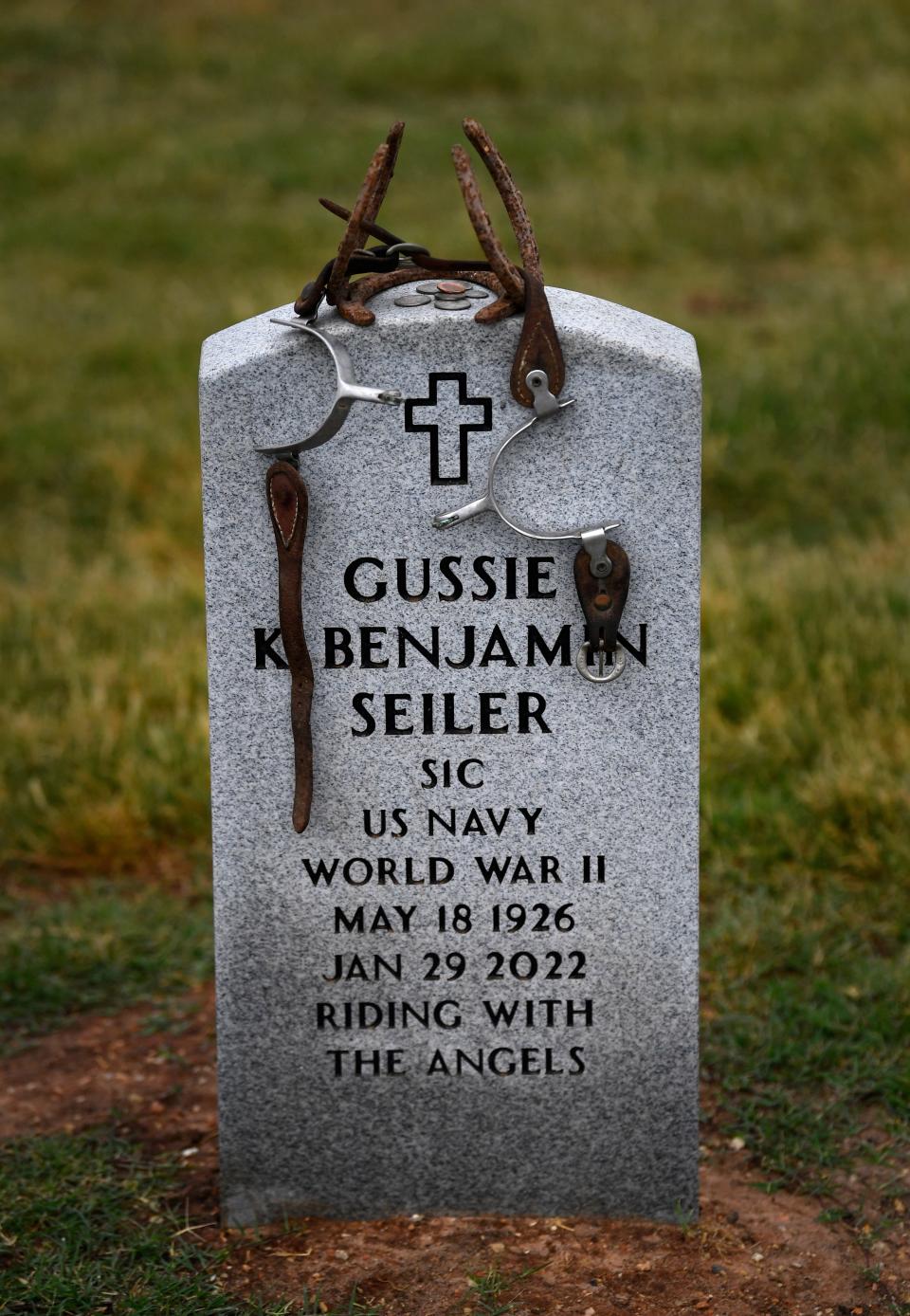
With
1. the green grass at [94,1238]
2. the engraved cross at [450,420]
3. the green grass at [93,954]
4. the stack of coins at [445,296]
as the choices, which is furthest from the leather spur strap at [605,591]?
the green grass at [93,954]

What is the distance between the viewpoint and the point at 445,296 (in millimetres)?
2621

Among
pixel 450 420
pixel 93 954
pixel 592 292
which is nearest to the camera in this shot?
pixel 450 420

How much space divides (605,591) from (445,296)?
0.53 meters

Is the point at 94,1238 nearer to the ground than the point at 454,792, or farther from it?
nearer to the ground

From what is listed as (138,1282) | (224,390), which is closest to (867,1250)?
(138,1282)

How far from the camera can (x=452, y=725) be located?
271cm

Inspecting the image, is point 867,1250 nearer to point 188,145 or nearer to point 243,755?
point 243,755


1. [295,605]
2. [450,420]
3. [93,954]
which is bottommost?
[93,954]

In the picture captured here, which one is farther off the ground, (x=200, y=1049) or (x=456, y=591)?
(x=456, y=591)

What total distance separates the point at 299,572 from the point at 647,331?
2.19ft

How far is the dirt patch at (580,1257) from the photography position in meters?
2.64

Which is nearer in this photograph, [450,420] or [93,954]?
[450,420]

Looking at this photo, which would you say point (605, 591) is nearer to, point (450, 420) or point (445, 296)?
point (450, 420)

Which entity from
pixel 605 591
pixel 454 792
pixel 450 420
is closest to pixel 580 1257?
pixel 454 792
